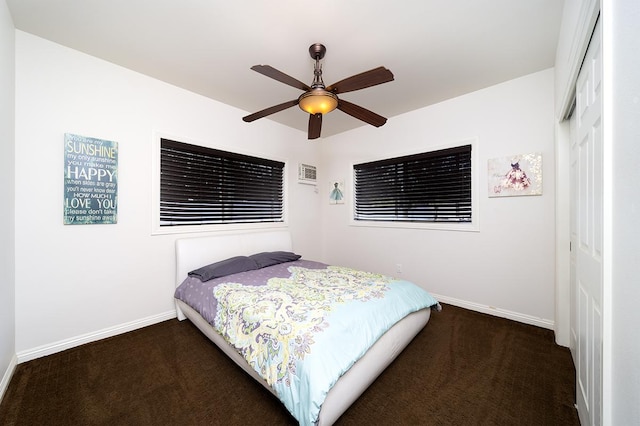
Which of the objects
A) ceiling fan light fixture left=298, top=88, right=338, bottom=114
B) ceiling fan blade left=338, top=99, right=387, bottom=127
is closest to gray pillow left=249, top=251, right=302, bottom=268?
ceiling fan light fixture left=298, top=88, right=338, bottom=114

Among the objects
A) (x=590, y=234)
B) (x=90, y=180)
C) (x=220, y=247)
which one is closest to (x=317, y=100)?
(x=590, y=234)

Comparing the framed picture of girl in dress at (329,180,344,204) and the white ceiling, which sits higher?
the white ceiling

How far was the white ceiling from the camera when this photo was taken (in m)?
1.75

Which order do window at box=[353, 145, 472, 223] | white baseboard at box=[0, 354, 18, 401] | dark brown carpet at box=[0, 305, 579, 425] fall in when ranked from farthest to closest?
window at box=[353, 145, 472, 223]
white baseboard at box=[0, 354, 18, 401]
dark brown carpet at box=[0, 305, 579, 425]

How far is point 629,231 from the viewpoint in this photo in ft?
2.35

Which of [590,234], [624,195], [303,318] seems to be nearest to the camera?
[624,195]

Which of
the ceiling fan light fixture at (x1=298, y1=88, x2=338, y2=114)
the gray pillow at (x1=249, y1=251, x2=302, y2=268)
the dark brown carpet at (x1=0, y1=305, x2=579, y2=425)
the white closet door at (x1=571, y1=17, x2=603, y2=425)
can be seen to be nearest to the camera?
the white closet door at (x1=571, y1=17, x2=603, y2=425)

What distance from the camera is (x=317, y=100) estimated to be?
190 centimetres

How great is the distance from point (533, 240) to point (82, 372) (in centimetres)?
423

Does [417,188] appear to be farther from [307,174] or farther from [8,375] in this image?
[8,375]

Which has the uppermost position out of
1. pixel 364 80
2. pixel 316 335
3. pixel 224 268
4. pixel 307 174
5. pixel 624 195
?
pixel 364 80

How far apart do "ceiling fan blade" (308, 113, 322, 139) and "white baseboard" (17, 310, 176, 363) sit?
2546 millimetres

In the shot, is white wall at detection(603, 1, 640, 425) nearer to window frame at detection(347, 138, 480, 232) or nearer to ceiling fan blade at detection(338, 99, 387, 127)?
ceiling fan blade at detection(338, 99, 387, 127)

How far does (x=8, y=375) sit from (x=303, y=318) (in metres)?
2.19
